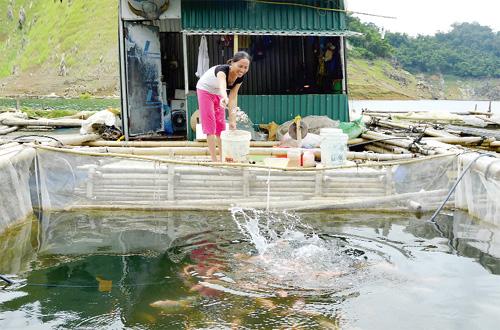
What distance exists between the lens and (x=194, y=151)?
8867mm

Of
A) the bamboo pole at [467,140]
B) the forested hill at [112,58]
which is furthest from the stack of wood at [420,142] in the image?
the forested hill at [112,58]

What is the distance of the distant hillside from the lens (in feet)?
298

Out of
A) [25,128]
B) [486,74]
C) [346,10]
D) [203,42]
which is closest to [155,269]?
[203,42]

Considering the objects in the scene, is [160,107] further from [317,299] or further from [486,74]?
[486,74]

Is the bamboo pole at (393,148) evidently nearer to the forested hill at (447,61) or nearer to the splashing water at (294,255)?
the splashing water at (294,255)

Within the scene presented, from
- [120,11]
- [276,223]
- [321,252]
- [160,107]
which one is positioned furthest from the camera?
[160,107]

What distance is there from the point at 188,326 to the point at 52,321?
4.14 ft

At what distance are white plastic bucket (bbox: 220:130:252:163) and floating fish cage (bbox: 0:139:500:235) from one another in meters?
0.69

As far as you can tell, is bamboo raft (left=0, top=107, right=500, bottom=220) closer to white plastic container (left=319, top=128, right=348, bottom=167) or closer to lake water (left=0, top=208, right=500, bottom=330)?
lake water (left=0, top=208, right=500, bottom=330)

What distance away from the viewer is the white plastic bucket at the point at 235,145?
7.18m

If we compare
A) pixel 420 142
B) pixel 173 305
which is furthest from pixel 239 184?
pixel 420 142

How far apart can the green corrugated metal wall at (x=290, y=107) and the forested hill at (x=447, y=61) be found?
Answer: 261ft

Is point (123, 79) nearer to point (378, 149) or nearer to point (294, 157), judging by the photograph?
point (294, 157)

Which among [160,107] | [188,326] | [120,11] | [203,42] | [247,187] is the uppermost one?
[120,11]
